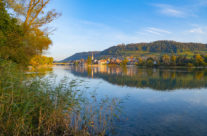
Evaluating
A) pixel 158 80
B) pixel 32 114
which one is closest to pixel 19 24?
pixel 32 114

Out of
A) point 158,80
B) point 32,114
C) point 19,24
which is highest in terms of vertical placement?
point 19,24

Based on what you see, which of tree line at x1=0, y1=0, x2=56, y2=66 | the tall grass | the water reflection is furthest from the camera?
the water reflection

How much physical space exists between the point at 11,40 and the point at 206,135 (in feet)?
64.9

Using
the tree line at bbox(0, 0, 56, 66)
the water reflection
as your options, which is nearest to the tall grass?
the tree line at bbox(0, 0, 56, 66)

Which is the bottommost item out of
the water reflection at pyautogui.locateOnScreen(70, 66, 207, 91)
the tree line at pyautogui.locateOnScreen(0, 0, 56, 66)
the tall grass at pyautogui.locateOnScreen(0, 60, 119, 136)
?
the water reflection at pyautogui.locateOnScreen(70, 66, 207, 91)

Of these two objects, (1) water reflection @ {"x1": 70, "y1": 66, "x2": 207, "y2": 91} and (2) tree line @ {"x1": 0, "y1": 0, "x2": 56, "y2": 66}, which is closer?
(2) tree line @ {"x1": 0, "y1": 0, "x2": 56, "y2": 66}

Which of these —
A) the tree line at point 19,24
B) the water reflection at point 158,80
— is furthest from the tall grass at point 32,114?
the water reflection at point 158,80

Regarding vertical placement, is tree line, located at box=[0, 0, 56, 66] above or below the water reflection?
above

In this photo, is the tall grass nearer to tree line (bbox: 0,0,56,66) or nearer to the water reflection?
tree line (bbox: 0,0,56,66)

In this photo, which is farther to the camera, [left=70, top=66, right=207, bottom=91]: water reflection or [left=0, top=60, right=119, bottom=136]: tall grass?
[left=70, top=66, right=207, bottom=91]: water reflection

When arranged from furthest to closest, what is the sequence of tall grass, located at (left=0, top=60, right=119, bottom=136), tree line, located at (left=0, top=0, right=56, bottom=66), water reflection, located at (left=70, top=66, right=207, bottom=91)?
water reflection, located at (left=70, top=66, right=207, bottom=91) → tree line, located at (left=0, top=0, right=56, bottom=66) → tall grass, located at (left=0, top=60, right=119, bottom=136)

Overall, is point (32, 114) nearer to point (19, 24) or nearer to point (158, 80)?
point (19, 24)

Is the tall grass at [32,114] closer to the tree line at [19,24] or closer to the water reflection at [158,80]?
the tree line at [19,24]

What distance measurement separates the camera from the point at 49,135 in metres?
6.38
